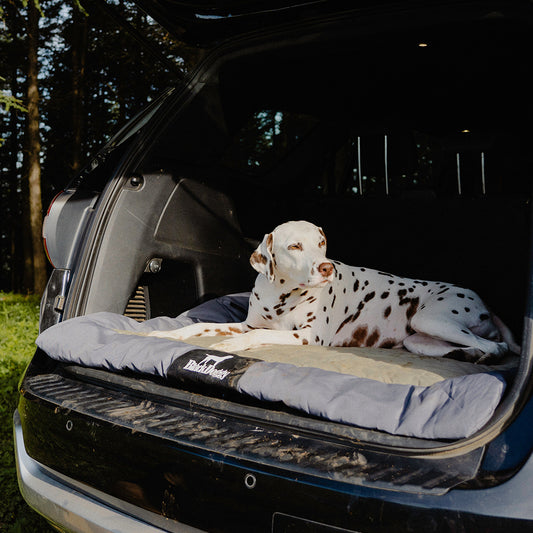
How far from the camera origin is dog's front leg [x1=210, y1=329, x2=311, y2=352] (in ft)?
8.86

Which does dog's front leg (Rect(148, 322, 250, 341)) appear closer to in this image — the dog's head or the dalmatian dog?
the dalmatian dog

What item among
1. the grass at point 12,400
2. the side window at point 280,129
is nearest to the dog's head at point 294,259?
the side window at point 280,129

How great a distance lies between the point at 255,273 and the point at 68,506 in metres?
2.12

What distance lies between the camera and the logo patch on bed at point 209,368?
1.86m

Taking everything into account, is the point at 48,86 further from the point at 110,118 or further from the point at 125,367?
the point at 125,367

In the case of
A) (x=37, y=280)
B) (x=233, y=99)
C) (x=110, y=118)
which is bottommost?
(x=37, y=280)

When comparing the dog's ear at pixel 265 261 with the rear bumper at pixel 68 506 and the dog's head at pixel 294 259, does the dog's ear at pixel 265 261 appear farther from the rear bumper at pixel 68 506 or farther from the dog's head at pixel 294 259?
Answer: the rear bumper at pixel 68 506

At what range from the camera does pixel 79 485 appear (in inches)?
76.1

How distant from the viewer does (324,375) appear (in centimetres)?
181

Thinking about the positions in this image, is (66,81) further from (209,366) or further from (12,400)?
(209,366)

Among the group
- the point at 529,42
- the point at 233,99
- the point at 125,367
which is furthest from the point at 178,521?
the point at 529,42

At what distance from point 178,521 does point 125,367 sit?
0.68 metres

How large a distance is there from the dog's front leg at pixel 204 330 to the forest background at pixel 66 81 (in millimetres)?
7380

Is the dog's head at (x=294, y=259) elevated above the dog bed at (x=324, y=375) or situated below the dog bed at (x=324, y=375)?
above
